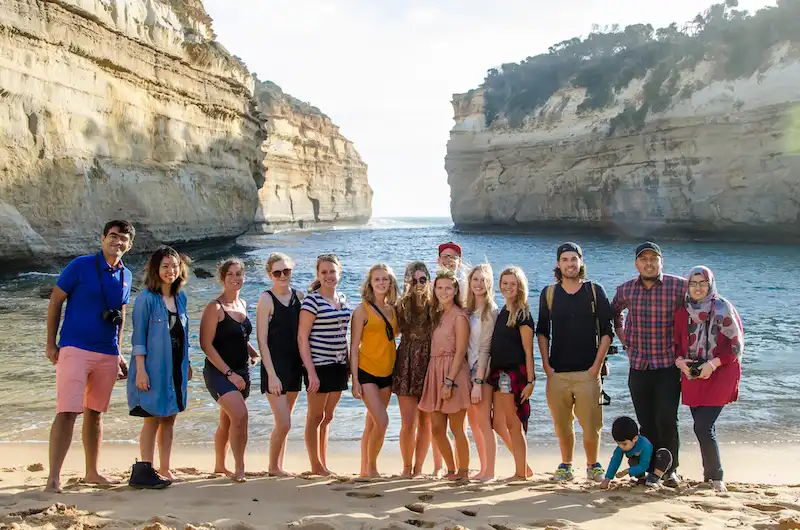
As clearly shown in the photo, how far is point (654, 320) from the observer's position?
4.54 meters

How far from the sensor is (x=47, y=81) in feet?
60.3

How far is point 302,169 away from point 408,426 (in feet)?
230

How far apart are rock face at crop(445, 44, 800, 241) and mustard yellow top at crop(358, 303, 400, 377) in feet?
116

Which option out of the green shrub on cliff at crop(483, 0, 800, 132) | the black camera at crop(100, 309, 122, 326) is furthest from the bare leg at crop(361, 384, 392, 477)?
the green shrub on cliff at crop(483, 0, 800, 132)

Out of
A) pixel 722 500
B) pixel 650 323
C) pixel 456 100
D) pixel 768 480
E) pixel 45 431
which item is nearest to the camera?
pixel 722 500

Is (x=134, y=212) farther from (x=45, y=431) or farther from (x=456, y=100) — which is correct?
(x=456, y=100)

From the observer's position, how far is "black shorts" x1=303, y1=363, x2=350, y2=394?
188 inches

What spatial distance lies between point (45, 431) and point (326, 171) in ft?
243

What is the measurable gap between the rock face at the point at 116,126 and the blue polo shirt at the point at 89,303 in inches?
527

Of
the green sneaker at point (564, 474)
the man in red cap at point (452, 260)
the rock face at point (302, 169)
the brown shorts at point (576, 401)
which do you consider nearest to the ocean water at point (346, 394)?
the man in red cap at point (452, 260)

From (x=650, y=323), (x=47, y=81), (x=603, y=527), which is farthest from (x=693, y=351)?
(x=47, y=81)

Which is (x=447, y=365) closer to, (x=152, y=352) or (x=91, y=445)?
(x=152, y=352)

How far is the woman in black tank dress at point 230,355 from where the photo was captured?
A: 4.53 m

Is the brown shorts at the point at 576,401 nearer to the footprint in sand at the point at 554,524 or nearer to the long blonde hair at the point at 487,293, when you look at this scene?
the long blonde hair at the point at 487,293
